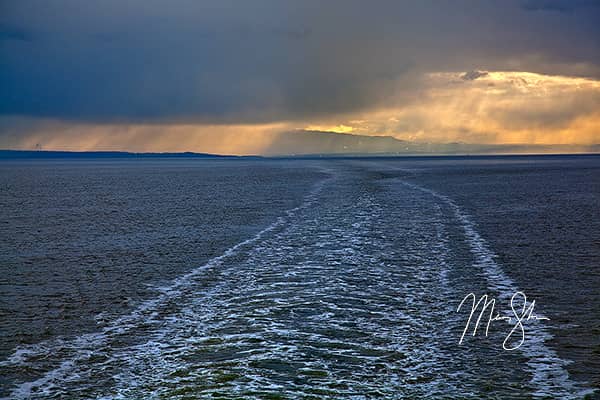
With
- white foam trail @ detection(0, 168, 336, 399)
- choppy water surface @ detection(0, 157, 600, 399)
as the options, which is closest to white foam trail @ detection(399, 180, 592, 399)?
choppy water surface @ detection(0, 157, 600, 399)

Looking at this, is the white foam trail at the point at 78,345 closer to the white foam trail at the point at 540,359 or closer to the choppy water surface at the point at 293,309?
Answer: the choppy water surface at the point at 293,309

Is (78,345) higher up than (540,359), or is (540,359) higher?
(540,359)

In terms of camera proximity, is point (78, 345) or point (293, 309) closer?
point (78, 345)
